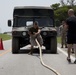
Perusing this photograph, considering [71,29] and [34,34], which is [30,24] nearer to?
[34,34]

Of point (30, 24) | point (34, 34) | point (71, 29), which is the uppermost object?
point (71, 29)

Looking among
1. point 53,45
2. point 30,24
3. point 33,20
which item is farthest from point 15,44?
point 53,45

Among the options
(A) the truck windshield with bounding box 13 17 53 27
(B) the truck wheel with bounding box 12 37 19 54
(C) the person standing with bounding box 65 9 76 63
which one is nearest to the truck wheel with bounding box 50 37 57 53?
(A) the truck windshield with bounding box 13 17 53 27

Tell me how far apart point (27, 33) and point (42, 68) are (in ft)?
24.5

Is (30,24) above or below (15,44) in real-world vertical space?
above

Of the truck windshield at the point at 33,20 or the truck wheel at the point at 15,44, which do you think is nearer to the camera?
the truck wheel at the point at 15,44

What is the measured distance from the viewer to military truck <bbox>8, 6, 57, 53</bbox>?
65.3ft

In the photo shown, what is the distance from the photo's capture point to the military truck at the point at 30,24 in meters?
19.9

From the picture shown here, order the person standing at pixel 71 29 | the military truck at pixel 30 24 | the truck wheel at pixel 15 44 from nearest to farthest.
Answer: the person standing at pixel 71 29
the military truck at pixel 30 24
the truck wheel at pixel 15 44

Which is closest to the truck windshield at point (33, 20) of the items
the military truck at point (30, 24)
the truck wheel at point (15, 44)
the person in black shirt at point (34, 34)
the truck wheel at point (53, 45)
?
the military truck at point (30, 24)

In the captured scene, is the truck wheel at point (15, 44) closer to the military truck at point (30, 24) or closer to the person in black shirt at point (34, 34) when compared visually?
the military truck at point (30, 24)

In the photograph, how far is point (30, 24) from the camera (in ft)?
68.6

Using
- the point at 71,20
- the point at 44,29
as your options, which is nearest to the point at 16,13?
the point at 44,29

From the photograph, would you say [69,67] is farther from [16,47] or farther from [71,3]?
[71,3]
